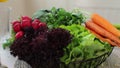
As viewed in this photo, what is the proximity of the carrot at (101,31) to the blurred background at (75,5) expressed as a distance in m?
0.64

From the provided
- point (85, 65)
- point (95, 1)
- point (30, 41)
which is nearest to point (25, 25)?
point (30, 41)

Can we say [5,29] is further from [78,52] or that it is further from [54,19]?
[78,52]

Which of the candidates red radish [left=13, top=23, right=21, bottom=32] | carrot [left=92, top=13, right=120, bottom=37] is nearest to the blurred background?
carrot [left=92, top=13, right=120, bottom=37]

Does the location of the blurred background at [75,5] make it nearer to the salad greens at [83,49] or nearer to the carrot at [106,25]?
the carrot at [106,25]

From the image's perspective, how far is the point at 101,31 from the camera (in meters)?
0.82

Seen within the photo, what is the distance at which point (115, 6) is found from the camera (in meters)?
1.43

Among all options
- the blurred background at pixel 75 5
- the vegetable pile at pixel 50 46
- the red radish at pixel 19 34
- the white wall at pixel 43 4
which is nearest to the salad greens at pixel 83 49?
the vegetable pile at pixel 50 46

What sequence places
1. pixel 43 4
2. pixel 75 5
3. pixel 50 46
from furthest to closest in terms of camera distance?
pixel 43 4 → pixel 75 5 → pixel 50 46

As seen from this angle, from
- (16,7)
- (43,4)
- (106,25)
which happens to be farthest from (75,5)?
(106,25)

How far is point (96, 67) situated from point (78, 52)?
0.32 feet

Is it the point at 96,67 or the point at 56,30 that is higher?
the point at 56,30

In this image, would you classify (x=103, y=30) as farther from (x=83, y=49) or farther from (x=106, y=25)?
(x=83, y=49)

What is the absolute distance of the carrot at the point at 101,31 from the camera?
798 millimetres

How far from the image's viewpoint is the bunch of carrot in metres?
0.80
